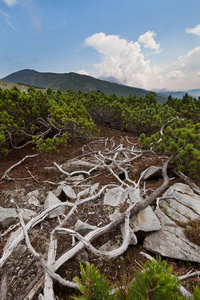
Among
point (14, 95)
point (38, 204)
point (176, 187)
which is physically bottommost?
point (38, 204)

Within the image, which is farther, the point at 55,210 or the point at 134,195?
the point at 134,195

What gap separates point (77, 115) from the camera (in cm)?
812

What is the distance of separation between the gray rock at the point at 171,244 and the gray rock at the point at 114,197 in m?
1.10

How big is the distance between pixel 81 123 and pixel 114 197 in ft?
16.2

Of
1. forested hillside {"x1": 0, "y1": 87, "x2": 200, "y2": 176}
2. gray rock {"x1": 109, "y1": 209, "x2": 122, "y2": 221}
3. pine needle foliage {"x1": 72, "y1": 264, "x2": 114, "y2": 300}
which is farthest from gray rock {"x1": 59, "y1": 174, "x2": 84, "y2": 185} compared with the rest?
pine needle foliage {"x1": 72, "y1": 264, "x2": 114, "y2": 300}

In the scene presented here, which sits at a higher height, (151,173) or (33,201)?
(151,173)

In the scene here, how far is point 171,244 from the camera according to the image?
2.90 metres

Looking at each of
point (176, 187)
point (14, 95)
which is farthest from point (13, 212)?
point (14, 95)

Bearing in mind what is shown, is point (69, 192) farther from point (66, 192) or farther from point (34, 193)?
point (34, 193)

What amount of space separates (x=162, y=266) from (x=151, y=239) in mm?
2592

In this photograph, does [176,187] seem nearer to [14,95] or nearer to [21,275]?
[21,275]

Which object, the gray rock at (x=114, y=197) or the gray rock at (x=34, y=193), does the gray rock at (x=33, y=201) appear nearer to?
the gray rock at (x=34, y=193)

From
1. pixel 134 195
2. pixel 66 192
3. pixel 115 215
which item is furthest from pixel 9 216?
pixel 134 195

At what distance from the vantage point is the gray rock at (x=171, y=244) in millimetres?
2733
